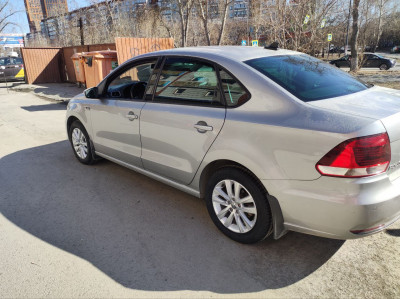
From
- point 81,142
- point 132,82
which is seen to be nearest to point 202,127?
point 132,82

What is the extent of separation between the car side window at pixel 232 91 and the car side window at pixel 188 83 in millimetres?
73

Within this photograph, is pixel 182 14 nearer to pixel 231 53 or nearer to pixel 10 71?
pixel 10 71

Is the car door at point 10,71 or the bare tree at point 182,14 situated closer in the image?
the bare tree at point 182,14

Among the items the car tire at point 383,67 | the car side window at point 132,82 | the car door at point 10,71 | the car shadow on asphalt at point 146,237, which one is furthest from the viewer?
the car tire at point 383,67

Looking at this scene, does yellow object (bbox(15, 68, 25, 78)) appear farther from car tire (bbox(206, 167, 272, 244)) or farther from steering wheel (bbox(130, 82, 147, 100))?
car tire (bbox(206, 167, 272, 244))

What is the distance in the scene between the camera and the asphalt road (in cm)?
232

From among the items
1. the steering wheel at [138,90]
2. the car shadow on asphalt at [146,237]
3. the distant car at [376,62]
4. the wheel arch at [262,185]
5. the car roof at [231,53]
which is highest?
the car roof at [231,53]

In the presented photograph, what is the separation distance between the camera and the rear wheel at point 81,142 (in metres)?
4.61

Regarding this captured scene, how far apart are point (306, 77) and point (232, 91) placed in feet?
2.28

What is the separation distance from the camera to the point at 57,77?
715 inches

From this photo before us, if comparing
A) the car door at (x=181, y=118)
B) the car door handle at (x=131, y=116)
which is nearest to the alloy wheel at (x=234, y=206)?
the car door at (x=181, y=118)

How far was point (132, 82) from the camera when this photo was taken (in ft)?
13.9

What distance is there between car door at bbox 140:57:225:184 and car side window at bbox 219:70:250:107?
6 cm

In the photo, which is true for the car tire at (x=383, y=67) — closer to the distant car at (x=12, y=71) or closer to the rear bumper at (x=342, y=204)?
the distant car at (x=12, y=71)
